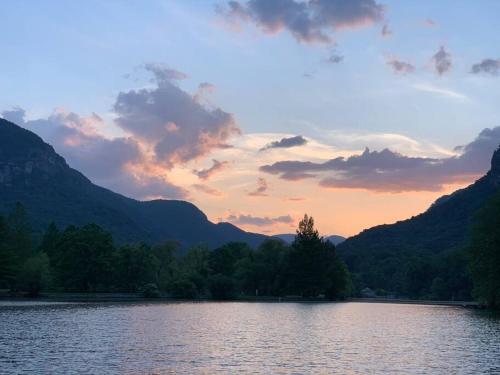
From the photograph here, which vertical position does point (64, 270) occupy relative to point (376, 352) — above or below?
above

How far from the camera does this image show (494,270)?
356 ft

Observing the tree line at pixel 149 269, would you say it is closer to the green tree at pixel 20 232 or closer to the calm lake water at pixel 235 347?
the green tree at pixel 20 232

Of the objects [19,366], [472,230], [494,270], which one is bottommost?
[19,366]

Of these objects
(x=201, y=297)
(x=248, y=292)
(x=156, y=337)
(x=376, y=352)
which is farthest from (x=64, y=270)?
(x=376, y=352)

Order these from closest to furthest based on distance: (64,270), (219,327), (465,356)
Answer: (465,356) < (219,327) < (64,270)

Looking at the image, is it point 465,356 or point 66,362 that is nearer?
point 66,362

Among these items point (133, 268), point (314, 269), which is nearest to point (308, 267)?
point (314, 269)

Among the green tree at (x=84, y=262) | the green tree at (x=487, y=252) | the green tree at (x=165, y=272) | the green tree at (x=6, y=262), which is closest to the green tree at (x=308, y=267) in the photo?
the green tree at (x=165, y=272)

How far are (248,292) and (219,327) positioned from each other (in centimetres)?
11558

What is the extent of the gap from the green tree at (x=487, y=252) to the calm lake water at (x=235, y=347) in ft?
100

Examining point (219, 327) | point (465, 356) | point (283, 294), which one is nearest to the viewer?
point (465, 356)

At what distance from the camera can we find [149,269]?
574 feet

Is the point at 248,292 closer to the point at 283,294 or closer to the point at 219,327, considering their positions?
the point at 283,294

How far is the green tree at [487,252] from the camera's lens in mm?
109188
